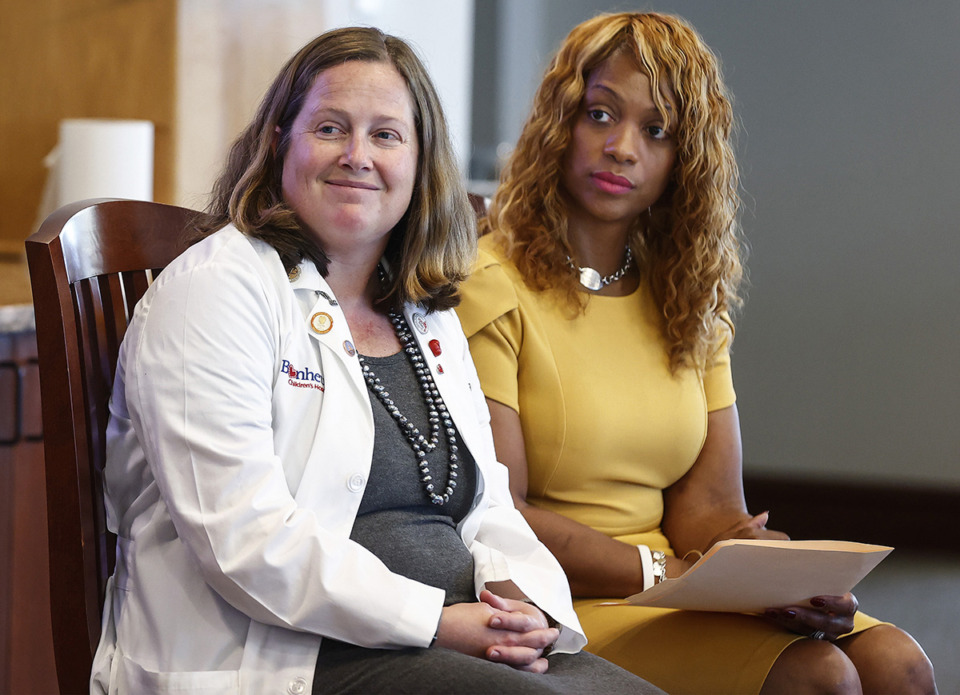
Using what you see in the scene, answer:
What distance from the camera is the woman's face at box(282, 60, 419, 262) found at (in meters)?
1.40

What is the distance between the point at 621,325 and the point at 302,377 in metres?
0.76

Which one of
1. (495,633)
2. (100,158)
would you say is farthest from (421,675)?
(100,158)

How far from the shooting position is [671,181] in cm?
198

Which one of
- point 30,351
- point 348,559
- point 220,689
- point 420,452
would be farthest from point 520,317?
point 30,351

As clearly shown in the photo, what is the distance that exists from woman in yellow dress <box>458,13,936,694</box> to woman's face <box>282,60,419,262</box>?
380 millimetres

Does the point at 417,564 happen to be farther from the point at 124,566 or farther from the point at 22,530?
the point at 22,530

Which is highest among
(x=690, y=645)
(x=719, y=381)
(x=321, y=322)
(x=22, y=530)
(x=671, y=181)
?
(x=671, y=181)

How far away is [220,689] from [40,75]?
140 inches

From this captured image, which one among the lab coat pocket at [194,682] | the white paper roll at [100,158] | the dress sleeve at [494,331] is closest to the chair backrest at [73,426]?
the lab coat pocket at [194,682]

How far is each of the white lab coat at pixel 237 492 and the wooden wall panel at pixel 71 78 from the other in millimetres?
2884

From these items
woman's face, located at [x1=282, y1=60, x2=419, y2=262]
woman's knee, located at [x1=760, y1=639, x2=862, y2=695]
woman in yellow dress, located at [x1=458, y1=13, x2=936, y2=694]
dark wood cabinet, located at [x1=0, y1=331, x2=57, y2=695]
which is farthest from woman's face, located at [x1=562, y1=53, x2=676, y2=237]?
dark wood cabinet, located at [x1=0, y1=331, x2=57, y2=695]

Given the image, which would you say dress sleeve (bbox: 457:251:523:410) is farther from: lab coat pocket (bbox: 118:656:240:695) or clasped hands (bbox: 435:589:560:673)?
lab coat pocket (bbox: 118:656:240:695)

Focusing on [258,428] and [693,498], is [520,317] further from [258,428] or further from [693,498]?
[258,428]

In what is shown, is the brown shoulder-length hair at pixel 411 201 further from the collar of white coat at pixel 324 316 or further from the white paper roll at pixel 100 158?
the white paper roll at pixel 100 158
